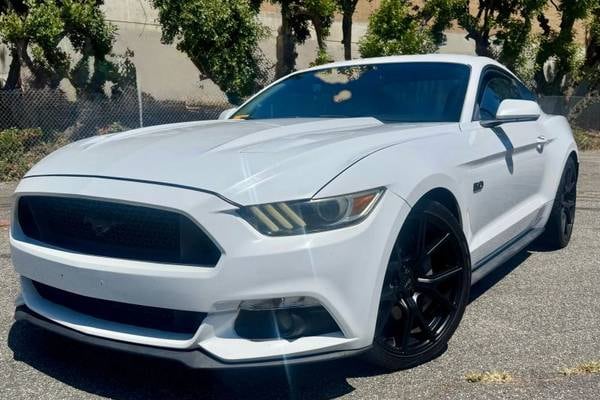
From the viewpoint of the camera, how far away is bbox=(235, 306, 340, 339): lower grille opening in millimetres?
2545

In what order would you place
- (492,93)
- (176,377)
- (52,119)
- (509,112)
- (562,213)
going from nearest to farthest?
(176,377)
(509,112)
(492,93)
(562,213)
(52,119)

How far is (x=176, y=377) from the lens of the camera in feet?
9.84

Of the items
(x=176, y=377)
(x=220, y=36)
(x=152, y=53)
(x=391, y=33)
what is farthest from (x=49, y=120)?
(x=176, y=377)

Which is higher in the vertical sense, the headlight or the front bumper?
the headlight

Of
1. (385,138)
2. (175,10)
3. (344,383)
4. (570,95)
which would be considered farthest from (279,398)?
(570,95)

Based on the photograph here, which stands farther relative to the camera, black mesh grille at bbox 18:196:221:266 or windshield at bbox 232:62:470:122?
windshield at bbox 232:62:470:122

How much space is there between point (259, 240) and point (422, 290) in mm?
1024

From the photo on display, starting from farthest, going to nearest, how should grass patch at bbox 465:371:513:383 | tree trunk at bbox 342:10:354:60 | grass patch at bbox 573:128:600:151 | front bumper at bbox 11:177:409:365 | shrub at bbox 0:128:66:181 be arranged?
grass patch at bbox 573:128:600:151 → tree trunk at bbox 342:10:354:60 → shrub at bbox 0:128:66:181 → grass patch at bbox 465:371:513:383 → front bumper at bbox 11:177:409:365

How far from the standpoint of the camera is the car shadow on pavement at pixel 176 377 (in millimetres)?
2850

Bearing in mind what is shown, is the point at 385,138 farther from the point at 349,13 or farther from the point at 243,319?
the point at 349,13

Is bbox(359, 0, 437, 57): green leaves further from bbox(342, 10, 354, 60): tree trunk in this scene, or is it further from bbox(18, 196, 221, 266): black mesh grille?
bbox(18, 196, 221, 266): black mesh grille

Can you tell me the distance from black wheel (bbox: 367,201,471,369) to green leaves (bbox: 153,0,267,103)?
8.48 metres

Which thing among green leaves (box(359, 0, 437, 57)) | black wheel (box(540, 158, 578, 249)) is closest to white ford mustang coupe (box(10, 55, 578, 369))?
black wheel (box(540, 158, 578, 249))

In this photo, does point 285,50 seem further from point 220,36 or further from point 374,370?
point 374,370
